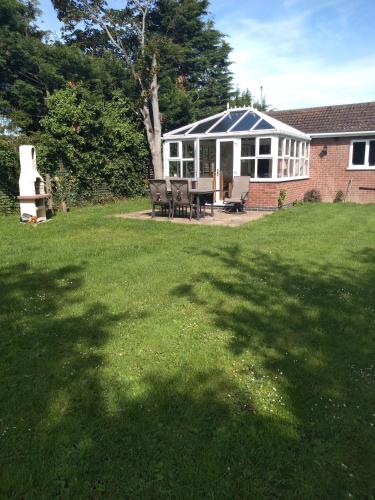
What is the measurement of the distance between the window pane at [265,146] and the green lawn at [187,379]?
7.97m

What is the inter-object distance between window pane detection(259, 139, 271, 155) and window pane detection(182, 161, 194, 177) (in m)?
2.68

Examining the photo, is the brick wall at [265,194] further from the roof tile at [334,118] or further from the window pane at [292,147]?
the roof tile at [334,118]

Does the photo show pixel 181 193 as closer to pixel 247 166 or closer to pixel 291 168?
pixel 247 166

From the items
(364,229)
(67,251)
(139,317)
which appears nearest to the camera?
(139,317)

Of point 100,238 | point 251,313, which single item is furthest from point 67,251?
point 251,313

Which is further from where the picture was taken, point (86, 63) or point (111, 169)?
point (86, 63)

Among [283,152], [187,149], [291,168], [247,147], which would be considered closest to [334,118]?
[291,168]

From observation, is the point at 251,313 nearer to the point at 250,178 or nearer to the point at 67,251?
the point at 67,251

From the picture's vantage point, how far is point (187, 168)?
49.0ft

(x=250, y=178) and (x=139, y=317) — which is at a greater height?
(x=250, y=178)

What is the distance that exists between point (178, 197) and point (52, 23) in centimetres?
1642

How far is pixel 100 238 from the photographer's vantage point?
27.9 ft

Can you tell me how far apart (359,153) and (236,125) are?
660 centimetres

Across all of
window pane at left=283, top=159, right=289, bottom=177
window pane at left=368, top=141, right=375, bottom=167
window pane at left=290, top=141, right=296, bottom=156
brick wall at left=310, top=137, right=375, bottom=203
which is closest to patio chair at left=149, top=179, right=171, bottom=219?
window pane at left=283, top=159, right=289, bottom=177
